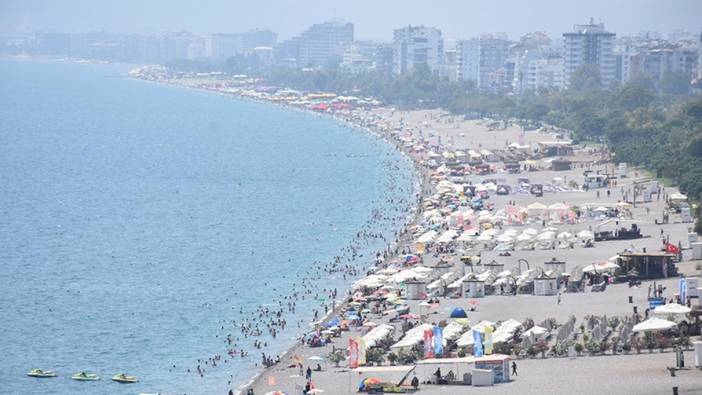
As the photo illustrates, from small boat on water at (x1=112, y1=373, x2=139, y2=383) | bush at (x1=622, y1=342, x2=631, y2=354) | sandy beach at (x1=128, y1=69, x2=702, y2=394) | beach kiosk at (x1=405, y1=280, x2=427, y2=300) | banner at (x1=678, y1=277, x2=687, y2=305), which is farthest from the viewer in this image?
beach kiosk at (x1=405, y1=280, x2=427, y2=300)

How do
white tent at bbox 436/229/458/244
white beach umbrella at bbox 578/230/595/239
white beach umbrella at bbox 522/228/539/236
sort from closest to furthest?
white beach umbrella at bbox 578/230/595/239, white beach umbrella at bbox 522/228/539/236, white tent at bbox 436/229/458/244

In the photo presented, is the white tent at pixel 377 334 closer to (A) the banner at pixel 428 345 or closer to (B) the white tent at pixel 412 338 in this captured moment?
(B) the white tent at pixel 412 338

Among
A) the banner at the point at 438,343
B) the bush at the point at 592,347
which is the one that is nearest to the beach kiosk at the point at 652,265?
the bush at the point at 592,347

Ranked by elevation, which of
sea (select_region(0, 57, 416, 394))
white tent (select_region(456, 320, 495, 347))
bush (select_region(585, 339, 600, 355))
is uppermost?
bush (select_region(585, 339, 600, 355))

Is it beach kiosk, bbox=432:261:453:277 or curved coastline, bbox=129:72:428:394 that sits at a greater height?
beach kiosk, bbox=432:261:453:277

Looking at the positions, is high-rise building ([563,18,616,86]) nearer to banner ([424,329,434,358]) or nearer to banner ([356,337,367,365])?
banner ([424,329,434,358])

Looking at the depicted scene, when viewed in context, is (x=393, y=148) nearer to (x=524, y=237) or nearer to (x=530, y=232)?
(x=530, y=232)

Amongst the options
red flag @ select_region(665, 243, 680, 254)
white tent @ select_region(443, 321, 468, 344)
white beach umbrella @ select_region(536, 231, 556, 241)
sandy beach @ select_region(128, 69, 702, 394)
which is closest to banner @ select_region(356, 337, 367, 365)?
sandy beach @ select_region(128, 69, 702, 394)
